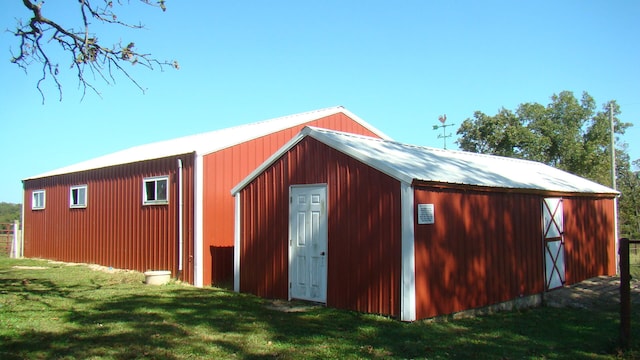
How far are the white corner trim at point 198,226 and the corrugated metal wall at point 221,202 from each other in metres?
0.13

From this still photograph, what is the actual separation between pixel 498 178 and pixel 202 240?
24.5ft

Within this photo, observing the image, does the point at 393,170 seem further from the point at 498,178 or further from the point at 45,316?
the point at 45,316

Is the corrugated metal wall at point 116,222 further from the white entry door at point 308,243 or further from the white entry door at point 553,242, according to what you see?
the white entry door at point 553,242

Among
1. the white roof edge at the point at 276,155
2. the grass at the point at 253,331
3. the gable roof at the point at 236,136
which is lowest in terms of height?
the grass at the point at 253,331

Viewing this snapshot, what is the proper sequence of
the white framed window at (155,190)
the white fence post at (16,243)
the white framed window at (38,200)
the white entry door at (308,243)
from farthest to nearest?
the white fence post at (16,243), the white framed window at (38,200), the white framed window at (155,190), the white entry door at (308,243)

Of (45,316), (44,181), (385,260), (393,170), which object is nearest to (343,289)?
(385,260)

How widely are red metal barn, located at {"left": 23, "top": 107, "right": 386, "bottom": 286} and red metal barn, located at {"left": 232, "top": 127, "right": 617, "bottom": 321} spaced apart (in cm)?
189

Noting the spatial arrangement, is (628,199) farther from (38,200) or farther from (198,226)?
(38,200)

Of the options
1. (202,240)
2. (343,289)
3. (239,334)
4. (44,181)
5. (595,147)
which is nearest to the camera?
(239,334)

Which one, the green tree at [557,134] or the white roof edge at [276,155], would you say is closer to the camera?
the white roof edge at [276,155]

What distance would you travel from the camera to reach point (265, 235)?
38.1ft

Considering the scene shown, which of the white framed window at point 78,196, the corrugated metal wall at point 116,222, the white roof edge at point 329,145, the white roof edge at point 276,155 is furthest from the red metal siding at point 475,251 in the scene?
the white framed window at point 78,196

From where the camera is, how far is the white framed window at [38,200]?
21.8m

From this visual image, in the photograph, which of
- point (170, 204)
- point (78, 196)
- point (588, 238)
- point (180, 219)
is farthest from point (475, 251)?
point (78, 196)
